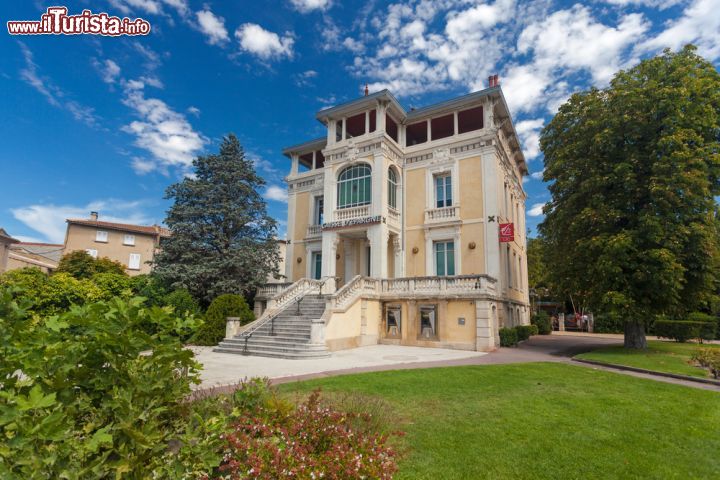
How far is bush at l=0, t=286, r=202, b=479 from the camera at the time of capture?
2748 mm

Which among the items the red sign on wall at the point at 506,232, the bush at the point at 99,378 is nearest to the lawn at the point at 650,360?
the red sign on wall at the point at 506,232

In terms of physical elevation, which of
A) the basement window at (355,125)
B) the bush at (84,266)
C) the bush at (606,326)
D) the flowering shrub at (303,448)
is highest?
the basement window at (355,125)

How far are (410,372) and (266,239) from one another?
1341 cm

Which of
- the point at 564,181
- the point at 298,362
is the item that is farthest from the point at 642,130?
the point at 298,362

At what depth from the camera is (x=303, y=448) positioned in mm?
4062

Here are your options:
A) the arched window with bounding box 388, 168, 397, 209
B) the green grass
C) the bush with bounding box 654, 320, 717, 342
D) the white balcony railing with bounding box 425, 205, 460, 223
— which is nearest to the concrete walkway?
the green grass

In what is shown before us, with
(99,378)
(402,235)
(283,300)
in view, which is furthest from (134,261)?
(99,378)

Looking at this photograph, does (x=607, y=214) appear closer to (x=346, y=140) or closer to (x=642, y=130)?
(x=642, y=130)

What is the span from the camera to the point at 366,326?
1791 centimetres

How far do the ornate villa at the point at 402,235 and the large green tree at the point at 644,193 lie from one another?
3923 millimetres

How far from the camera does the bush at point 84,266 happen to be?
21172 mm

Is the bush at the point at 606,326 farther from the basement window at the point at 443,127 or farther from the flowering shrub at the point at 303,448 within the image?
the flowering shrub at the point at 303,448

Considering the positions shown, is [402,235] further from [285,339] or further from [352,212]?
[285,339]

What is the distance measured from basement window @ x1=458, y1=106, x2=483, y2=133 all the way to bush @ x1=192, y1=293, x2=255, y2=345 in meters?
16.0
